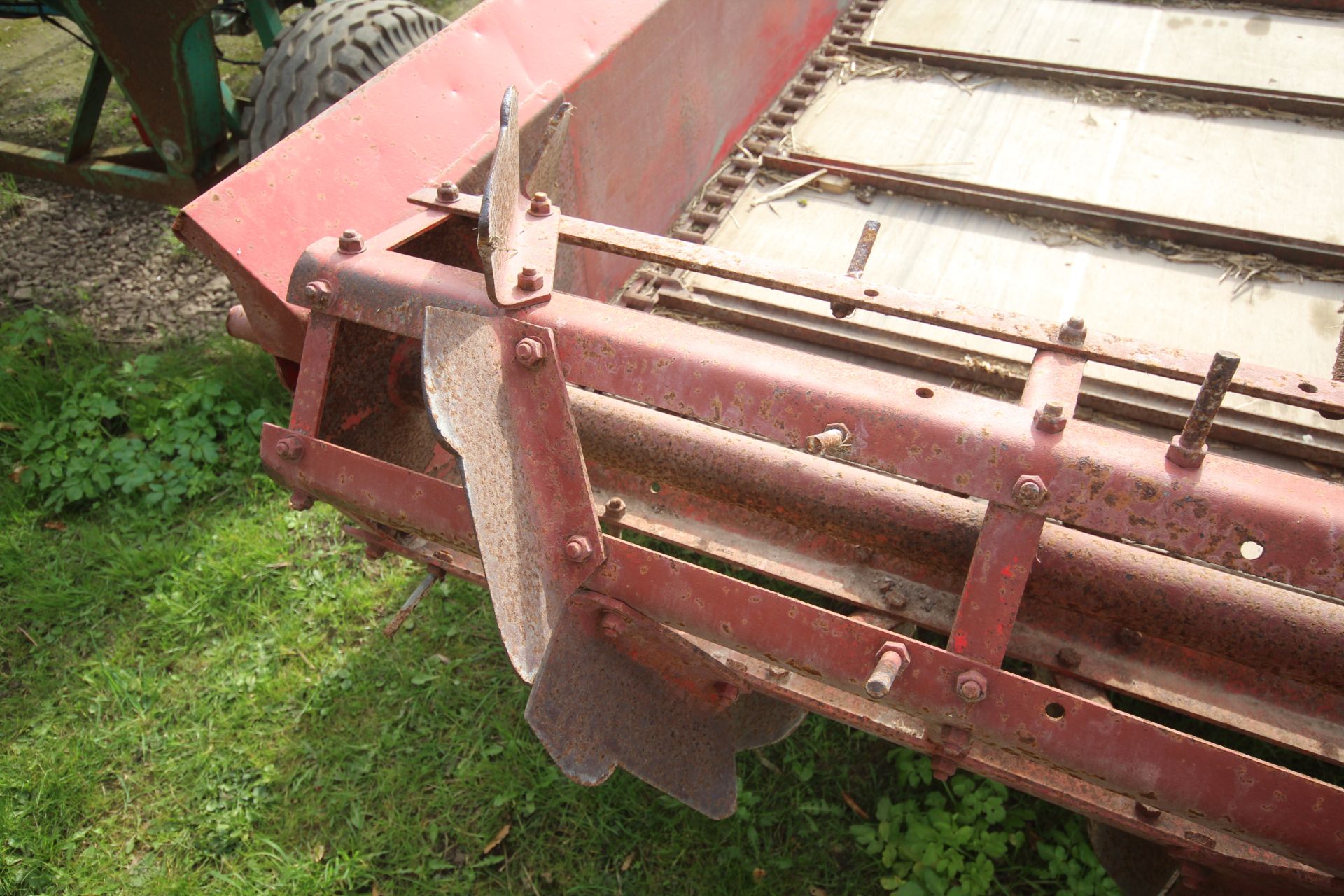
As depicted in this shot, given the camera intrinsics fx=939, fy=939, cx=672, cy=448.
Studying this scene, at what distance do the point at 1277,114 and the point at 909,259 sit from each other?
5.00 ft

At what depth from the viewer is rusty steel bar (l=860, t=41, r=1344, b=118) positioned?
317 centimetres

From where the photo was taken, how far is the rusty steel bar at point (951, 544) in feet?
5.11

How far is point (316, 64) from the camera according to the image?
3137mm

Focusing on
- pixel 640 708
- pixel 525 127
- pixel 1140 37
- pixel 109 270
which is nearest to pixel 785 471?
pixel 640 708

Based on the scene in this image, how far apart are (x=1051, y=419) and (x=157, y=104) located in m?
3.39

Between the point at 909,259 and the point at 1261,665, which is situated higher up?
the point at 909,259

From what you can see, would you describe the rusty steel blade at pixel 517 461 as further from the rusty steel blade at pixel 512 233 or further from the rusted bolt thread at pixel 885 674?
the rusted bolt thread at pixel 885 674

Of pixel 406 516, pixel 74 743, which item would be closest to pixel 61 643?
pixel 74 743

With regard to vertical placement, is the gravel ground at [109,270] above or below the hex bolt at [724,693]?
below

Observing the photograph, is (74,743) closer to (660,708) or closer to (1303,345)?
(660,708)

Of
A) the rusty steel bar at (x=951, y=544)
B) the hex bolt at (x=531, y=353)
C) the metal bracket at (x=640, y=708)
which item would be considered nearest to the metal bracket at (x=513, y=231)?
the hex bolt at (x=531, y=353)

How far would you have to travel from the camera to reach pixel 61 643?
2.94m

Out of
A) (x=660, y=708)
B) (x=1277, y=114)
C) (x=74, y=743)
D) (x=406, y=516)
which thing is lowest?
(x=74, y=743)

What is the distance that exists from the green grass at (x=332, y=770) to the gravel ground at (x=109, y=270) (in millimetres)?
1100
